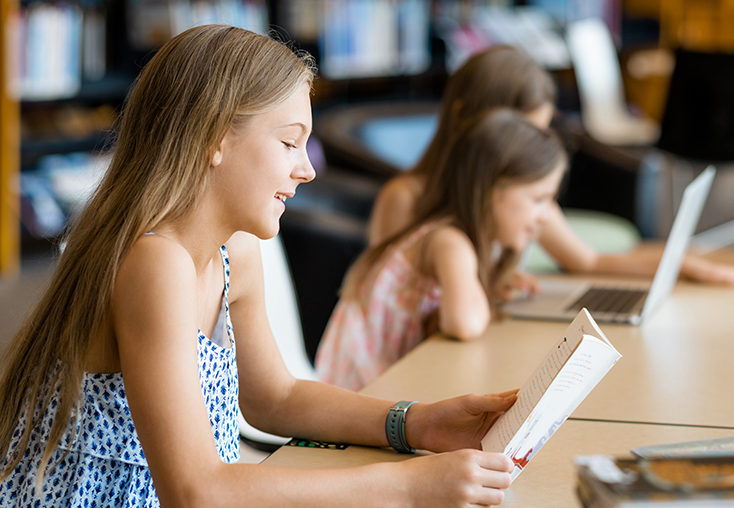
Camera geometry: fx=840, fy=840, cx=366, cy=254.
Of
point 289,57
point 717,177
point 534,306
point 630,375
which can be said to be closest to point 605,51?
point 717,177

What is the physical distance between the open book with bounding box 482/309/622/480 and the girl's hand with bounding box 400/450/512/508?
0.10 feet

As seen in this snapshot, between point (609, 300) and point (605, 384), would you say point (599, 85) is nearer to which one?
point (609, 300)

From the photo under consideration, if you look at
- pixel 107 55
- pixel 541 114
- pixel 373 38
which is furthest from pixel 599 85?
pixel 541 114

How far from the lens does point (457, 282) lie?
1.50 metres

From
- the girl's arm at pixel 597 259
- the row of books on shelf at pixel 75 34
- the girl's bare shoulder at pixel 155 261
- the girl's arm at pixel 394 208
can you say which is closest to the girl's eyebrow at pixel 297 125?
the girl's bare shoulder at pixel 155 261

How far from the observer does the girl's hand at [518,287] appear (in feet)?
5.57

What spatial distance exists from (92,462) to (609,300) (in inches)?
43.8

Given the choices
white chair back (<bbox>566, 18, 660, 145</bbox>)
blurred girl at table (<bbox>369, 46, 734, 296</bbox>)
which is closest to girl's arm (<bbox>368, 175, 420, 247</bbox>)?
blurred girl at table (<bbox>369, 46, 734, 296</bbox>)

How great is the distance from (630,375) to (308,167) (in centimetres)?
63

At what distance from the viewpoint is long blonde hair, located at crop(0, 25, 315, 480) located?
862 millimetres

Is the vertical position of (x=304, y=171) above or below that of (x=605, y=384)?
above

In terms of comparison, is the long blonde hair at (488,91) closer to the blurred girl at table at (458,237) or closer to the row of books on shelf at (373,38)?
the blurred girl at table at (458,237)

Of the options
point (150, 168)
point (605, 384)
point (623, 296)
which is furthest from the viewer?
point (623, 296)

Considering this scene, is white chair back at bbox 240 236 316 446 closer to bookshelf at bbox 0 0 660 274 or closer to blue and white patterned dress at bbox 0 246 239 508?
blue and white patterned dress at bbox 0 246 239 508
